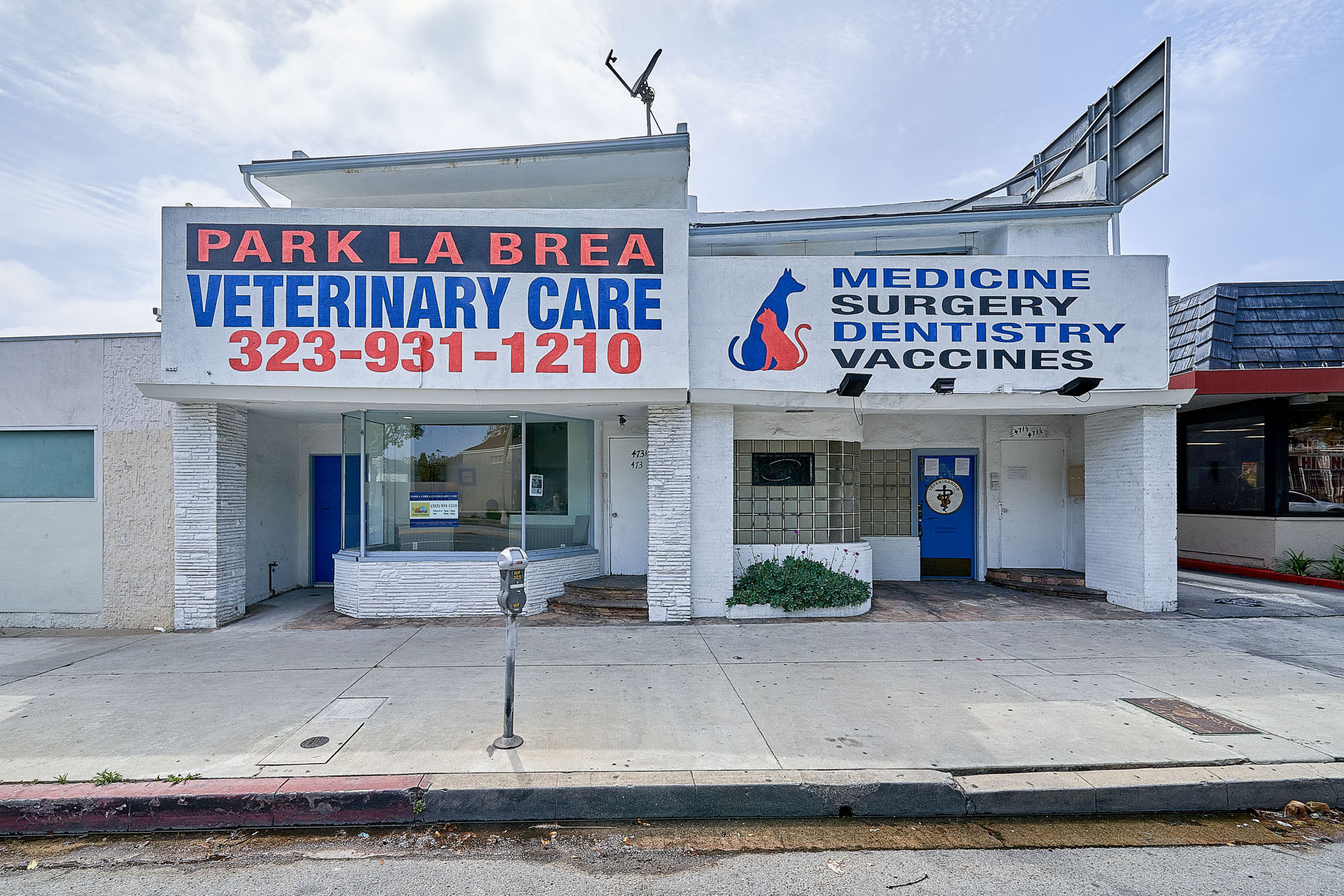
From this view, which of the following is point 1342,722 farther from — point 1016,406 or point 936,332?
point 936,332

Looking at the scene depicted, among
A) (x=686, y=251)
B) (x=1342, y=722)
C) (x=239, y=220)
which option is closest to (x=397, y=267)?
(x=239, y=220)

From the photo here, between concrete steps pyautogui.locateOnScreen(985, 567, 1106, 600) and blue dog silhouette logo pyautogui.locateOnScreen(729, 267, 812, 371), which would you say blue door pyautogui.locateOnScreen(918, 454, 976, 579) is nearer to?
concrete steps pyautogui.locateOnScreen(985, 567, 1106, 600)

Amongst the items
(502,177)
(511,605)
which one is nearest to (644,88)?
(502,177)

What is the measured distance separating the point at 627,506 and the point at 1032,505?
23.9ft

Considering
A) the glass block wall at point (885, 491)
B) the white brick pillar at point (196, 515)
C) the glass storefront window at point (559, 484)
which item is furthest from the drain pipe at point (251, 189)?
the glass block wall at point (885, 491)

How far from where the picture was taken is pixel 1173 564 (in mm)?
9445

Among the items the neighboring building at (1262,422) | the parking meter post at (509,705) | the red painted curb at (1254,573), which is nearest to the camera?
the parking meter post at (509,705)

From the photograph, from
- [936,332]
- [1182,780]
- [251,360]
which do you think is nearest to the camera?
[1182,780]

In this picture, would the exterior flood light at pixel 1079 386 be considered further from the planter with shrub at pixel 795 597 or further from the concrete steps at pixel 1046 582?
the planter with shrub at pixel 795 597

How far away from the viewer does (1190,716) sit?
5531mm

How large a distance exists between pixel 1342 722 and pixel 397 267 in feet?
35.7

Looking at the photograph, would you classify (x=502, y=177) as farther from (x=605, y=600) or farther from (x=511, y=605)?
(x=511, y=605)

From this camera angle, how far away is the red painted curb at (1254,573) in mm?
11078

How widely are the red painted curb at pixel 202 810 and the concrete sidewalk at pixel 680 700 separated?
0.22 metres
